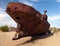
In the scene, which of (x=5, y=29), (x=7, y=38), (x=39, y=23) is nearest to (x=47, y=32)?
(x=39, y=23)

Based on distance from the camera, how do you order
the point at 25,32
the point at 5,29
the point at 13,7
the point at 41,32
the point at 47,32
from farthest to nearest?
the point at 5,29 < the point at 47,32 < the point at 41,32 < the point at 25,32 < the point at 13,7

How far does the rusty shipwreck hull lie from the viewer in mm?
18094

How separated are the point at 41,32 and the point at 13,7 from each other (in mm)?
4597

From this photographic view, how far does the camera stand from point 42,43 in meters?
18.1

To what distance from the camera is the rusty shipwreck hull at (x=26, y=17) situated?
1809 cm

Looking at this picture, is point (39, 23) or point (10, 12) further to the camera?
Result: point (39, 23)

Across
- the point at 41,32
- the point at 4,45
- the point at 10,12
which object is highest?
the point at 10,12

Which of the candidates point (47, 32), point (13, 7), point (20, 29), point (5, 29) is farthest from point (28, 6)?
point (5, 29)

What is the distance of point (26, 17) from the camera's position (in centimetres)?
1845

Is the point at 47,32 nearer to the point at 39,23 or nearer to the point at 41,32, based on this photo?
the point at 41,32

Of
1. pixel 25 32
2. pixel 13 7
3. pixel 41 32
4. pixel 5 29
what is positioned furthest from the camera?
pixel 5 29

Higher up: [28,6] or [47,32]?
[28,6]

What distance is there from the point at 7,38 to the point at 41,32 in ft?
16.5

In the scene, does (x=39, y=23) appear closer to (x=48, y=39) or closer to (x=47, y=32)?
(x=48, y=39)
